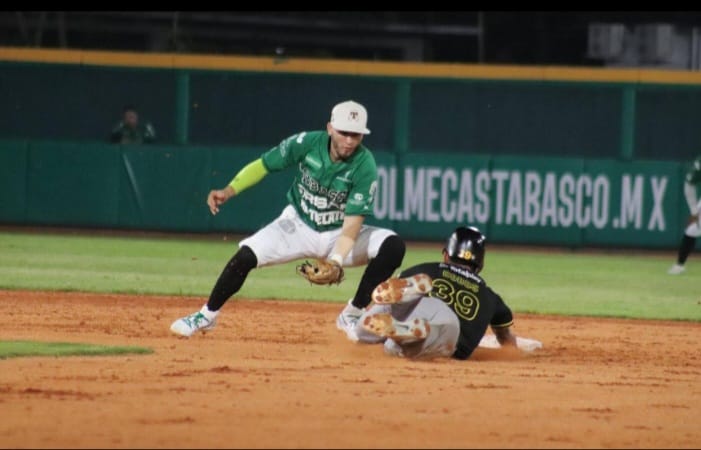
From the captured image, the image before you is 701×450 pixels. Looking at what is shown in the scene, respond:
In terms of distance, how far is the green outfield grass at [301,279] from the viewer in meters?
14.9

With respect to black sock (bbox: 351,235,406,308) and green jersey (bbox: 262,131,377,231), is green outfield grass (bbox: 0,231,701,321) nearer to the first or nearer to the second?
black sock (bbox: 351,235,406,308)

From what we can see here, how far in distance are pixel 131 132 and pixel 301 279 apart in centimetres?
630

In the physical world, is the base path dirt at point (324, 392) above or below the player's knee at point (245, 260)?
below

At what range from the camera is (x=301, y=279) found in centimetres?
1702

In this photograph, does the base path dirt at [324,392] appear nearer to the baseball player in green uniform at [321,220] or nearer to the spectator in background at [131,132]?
the baseball player in green uniform at [321,220]

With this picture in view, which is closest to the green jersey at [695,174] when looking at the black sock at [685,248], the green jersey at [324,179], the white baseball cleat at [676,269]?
the black sock at [685,248]

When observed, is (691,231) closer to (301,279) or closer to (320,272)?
(301,279)

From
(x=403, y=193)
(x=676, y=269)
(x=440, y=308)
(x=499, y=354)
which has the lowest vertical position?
(x=676, y=269)

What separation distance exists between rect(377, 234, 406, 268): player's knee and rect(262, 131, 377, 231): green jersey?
0.88 ft

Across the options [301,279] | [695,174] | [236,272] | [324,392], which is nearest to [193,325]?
[236,272]

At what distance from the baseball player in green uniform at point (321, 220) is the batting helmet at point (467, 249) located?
2.47ft

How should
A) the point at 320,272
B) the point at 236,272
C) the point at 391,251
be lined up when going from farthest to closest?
the point at 391,251 < the point at 236,272 < the point at 320,272

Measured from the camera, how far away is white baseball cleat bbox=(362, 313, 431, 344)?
9.28 m

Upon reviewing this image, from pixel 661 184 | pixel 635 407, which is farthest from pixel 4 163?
pixel 635 407
